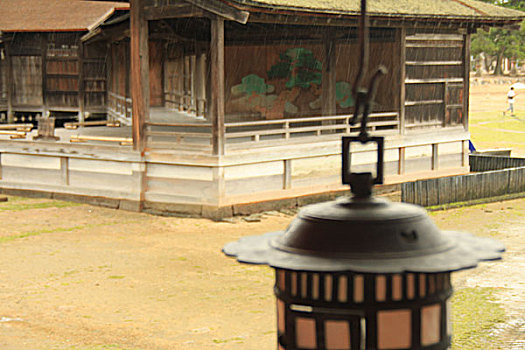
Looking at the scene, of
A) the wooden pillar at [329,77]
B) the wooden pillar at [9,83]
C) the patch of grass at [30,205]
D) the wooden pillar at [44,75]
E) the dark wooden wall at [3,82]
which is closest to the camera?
the patch of grass at [30,205]

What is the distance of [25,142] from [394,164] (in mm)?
8512

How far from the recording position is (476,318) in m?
8.97

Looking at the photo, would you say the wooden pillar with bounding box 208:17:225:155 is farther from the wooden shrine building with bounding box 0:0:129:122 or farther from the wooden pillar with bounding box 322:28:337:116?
the wooden shrine building with bounding box 0:0:129:122

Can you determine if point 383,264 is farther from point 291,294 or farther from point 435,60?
point 435,60

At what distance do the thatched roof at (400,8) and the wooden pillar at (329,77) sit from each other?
209 cm

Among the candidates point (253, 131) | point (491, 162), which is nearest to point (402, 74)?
point (253, 131)

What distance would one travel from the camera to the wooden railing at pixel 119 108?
22891 mm

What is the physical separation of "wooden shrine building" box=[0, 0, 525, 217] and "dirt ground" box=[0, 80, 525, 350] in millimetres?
855

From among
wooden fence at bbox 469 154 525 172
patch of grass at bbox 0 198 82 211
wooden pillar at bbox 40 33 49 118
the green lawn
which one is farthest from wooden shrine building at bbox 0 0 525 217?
the green lawn

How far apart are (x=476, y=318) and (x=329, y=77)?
37.5ft

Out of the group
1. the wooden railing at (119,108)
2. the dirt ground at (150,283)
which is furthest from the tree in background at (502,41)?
the dirt ground at (150,283)

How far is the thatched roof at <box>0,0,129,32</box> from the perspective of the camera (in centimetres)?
2589

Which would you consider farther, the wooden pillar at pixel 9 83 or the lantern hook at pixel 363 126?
the wooden pillar at pixel 9 83

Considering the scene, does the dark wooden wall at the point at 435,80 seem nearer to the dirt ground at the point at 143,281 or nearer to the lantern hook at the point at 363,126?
the dirt ground at the point at 143,281
